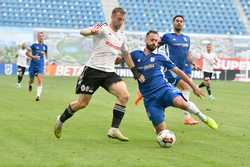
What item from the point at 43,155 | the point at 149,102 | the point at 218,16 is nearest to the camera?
the point at 43,155

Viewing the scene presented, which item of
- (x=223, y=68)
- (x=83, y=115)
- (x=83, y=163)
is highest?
(x=83, y=163)

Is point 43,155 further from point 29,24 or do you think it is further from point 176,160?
point 29,24

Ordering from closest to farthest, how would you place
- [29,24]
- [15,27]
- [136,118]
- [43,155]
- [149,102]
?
[43,155]
[149,102]
[136,118]
[15,27]
[29,24]

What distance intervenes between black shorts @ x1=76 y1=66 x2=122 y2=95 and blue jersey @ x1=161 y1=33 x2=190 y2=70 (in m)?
3.45

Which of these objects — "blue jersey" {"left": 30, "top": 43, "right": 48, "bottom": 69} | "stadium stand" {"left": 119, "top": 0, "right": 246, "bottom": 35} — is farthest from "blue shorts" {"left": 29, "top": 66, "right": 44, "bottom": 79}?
"stadium stand" {"left": 119, "top": 0, "right": 246, "bottom": 35}

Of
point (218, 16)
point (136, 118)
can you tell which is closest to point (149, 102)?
point (136, 118)

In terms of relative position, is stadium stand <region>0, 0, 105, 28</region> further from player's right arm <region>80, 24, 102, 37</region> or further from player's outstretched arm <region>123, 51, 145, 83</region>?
player's right arm <region>80, 24, 102, 37</region>

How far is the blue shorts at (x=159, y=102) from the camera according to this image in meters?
11.4

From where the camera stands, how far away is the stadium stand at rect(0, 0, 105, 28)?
43562 mm

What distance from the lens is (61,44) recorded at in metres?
41.7

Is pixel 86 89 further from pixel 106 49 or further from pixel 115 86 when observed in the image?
pixel 106 49

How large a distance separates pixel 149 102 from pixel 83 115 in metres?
5.16

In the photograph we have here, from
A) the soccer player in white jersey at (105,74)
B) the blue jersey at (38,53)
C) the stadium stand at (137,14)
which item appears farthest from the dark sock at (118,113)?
the stadium stand at (137,14)

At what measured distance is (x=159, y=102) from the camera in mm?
11562
